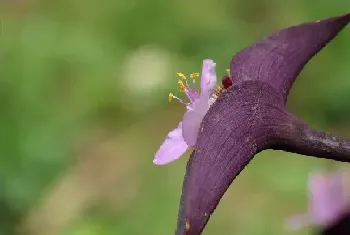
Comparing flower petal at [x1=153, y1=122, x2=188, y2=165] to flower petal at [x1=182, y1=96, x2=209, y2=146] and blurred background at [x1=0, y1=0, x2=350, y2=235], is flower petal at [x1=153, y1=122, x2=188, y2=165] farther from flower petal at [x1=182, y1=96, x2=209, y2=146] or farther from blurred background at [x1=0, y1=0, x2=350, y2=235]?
blurred background at [x1=0, y1=0, x2=350, y2=235]

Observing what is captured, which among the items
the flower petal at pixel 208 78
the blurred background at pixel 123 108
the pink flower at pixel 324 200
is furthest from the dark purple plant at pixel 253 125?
the blurred background at pixel 123 108

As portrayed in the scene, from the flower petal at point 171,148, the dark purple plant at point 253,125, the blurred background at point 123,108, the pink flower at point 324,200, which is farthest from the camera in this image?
the blurred background at point 123,108

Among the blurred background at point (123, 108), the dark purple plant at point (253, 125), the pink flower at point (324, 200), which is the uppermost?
the blurred background at point (123, 108)

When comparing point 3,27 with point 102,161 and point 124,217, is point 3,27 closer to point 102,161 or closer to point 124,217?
point 102,161

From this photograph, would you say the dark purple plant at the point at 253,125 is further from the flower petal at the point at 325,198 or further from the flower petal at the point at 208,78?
the flower petal at the point at 325,198

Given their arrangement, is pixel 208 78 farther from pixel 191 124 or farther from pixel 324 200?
pixel 324 200

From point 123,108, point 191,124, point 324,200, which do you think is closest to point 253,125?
point 191,124
